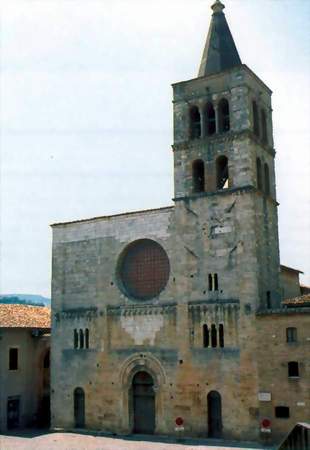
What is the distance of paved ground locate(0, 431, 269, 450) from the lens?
1121 inches

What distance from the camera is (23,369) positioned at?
3781cm

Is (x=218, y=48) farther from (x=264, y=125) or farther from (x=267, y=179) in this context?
(x=267, y=179)

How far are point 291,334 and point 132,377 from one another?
9.83 m

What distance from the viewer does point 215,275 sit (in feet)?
102

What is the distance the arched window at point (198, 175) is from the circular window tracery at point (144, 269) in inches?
162

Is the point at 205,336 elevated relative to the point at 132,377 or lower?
elevated

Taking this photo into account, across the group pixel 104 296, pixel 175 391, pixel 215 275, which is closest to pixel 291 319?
pixel 215 275

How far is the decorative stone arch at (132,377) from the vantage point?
31.6 metres

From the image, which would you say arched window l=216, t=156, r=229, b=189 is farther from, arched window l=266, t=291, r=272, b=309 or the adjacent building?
the adjacent building

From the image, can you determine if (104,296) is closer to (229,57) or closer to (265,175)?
(265,175)

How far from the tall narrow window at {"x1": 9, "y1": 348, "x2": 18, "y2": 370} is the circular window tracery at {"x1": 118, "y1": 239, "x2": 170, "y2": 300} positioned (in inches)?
350

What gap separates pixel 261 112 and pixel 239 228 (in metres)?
8.29

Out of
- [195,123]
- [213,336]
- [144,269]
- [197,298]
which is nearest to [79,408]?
[144,269]

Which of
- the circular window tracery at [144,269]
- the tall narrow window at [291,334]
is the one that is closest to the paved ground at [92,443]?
the tall narrow window at [291,334]
